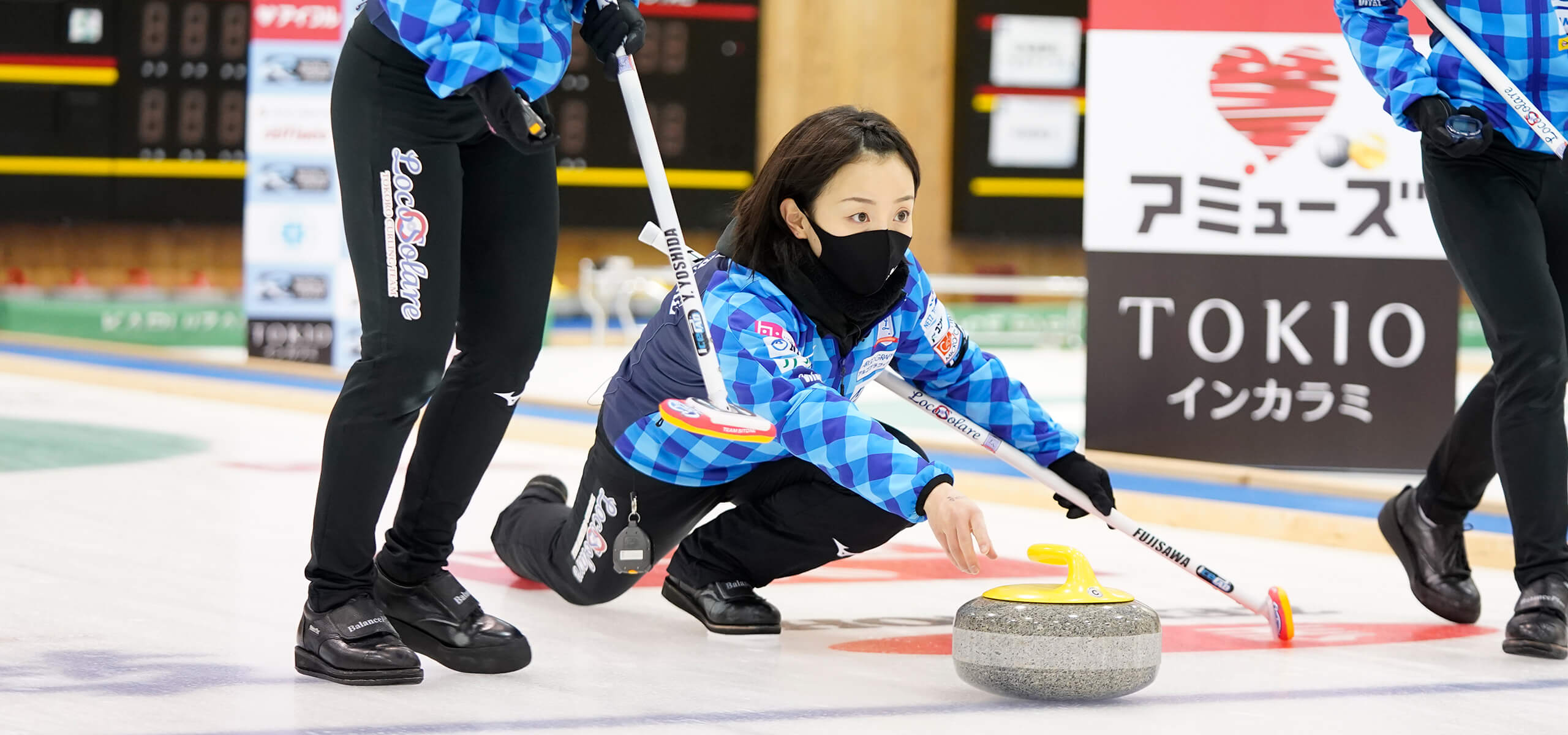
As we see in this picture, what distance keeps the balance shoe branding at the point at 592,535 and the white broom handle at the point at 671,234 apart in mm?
344

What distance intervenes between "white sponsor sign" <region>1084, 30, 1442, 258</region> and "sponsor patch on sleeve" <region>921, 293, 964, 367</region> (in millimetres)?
2139

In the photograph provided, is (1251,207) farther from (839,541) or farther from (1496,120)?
(839,541)

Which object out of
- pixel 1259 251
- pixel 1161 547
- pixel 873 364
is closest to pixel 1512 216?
pixel 1161 547

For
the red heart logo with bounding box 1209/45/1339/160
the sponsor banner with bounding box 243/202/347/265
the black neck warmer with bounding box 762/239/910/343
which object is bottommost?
the black neck warmer with bounding box 762/239/910/343

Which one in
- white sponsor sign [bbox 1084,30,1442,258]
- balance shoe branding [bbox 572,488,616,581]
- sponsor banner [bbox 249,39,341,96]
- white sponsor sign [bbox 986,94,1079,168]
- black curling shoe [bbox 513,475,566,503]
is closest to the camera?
balance shoe branding [bbox 572,488,616,581]

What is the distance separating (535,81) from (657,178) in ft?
0.76

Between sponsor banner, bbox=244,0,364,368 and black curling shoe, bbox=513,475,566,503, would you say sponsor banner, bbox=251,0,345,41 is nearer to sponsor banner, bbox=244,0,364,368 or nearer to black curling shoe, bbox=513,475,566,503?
sponsor banner, bbox=244,0,364,368

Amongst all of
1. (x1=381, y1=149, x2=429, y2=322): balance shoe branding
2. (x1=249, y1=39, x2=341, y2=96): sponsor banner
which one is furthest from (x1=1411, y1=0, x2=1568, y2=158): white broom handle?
(x1=249, y1=39, x2=341, y2=96): sponsor banner

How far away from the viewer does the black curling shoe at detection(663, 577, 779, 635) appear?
2.63 metres

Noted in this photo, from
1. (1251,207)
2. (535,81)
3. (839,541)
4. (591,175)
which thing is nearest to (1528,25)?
(839,541)

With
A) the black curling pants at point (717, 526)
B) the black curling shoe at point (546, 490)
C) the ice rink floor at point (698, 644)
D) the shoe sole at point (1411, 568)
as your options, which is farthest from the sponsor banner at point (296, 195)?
the shoe sole at point (1411, 568)

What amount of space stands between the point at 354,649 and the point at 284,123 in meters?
6.08

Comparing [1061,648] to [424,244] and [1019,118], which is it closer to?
[424,244]

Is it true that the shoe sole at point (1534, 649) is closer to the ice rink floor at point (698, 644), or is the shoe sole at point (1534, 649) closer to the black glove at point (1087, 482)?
the ice rink floor at point (698, 644)
